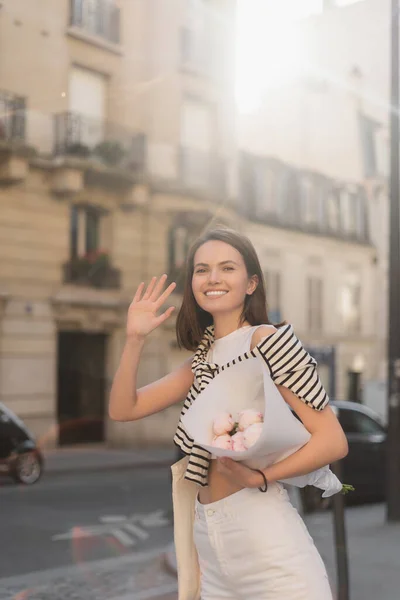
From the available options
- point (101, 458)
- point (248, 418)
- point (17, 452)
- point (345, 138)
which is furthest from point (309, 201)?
point (248, 418)

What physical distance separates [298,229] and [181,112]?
689 centimetres

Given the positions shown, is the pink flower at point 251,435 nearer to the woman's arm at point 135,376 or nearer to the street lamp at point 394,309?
the woman's arm at point 135,376

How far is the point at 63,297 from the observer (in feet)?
68.3

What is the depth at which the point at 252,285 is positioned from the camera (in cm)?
275

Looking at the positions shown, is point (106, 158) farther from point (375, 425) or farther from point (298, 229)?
point (375, 425)

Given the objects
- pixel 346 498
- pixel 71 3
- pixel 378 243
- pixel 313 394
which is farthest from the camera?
pixel 378 243

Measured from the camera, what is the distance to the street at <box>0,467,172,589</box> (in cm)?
803

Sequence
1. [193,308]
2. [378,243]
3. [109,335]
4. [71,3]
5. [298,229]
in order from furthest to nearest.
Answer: [378,243], [298,229], [109,335], [71,3], [193,308]

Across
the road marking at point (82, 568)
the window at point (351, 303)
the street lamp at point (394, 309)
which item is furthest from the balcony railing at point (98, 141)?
the road marking at point (82, 568)

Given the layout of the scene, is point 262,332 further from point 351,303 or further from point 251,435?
point 351,303

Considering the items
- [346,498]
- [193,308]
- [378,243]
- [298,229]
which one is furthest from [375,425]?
[378,243]

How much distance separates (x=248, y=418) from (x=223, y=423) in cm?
6

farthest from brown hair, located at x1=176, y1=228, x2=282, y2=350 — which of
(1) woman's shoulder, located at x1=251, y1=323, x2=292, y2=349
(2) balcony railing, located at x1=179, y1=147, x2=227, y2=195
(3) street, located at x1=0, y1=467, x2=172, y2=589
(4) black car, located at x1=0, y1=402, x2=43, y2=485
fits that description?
(2) balcony railing, located at x1=179, y1=147, x2=227, y2=195

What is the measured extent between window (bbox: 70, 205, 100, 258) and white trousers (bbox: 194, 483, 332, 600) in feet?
61.9
